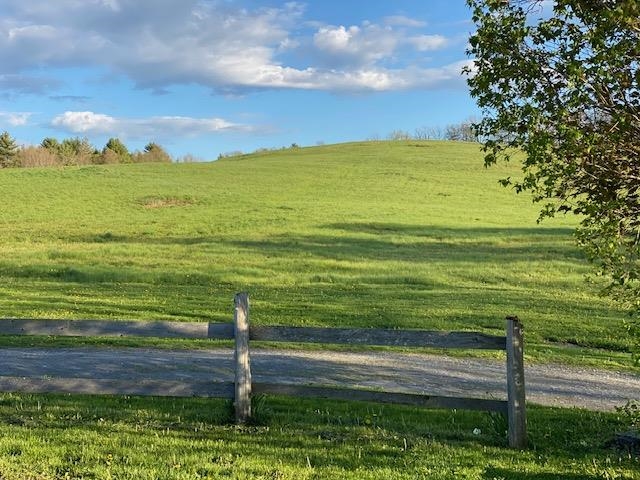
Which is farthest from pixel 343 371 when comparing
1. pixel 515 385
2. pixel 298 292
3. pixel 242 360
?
pixel 298 292

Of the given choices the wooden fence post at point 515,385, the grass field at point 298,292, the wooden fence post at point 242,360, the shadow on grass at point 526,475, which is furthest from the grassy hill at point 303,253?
the wooden fence post at point 242,360

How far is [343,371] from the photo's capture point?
34.3ft

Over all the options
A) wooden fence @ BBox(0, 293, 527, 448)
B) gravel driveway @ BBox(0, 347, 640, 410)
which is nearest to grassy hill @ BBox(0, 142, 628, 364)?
gravel driveway @ BBox(0, 347, 640, 410)

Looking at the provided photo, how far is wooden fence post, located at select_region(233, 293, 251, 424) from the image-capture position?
6438 mm

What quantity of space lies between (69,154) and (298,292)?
104218mm

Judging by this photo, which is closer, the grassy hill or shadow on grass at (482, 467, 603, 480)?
shadow on grass at (482, 467, 603, 480)

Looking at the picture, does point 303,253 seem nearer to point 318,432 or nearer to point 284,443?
point 318,432

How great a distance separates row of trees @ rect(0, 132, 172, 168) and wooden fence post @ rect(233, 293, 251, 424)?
101892 mm

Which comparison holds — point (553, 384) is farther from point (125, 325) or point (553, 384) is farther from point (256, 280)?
point (256, 280)

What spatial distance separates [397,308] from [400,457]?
11063 millimetres

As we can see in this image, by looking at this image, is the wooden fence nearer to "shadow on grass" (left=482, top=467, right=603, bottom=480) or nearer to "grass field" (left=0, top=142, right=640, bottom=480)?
"grass field" (left=0, top=142, right=640, bottom=480)

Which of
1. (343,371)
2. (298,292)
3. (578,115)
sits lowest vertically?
(343,371)

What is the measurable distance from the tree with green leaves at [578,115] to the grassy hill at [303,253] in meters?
6.71

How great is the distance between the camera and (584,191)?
20.2ft
